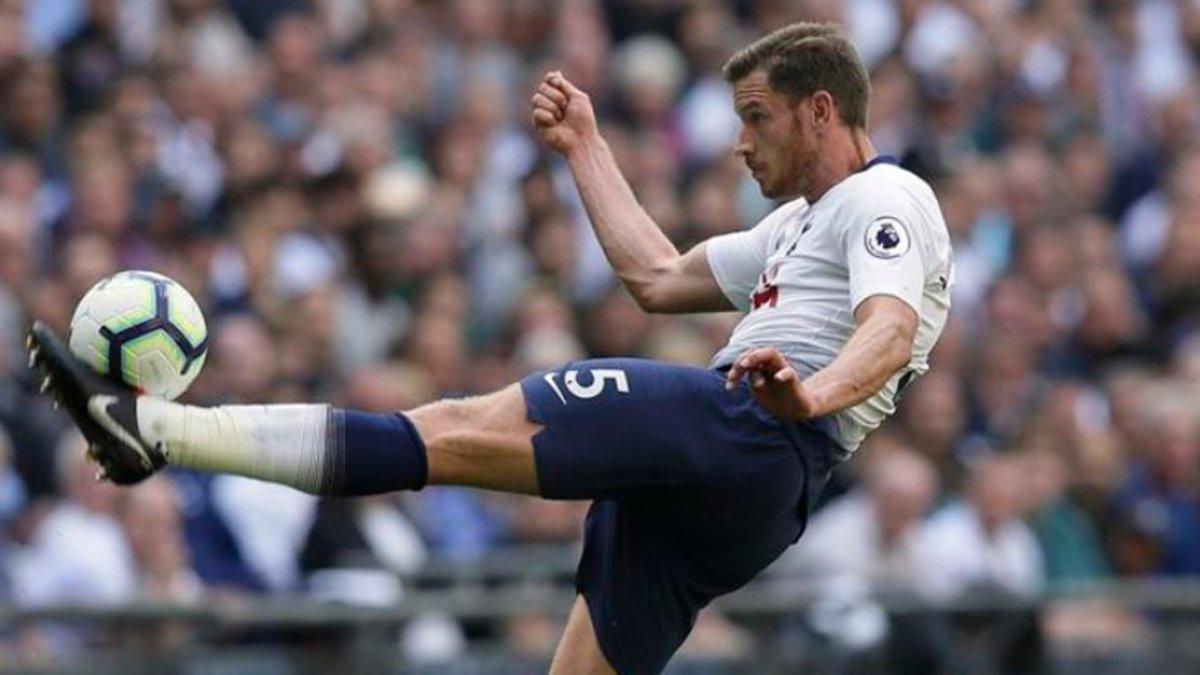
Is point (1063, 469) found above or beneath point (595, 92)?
beneath

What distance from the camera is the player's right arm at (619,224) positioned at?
9.41m

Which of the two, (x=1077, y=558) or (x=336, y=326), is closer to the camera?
(x=336, y=326)

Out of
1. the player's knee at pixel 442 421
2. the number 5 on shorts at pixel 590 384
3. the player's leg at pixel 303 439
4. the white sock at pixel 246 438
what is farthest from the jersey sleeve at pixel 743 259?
the white sock at pixel 246 438

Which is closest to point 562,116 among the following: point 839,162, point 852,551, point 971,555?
point 839,162

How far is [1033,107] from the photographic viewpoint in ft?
58.5

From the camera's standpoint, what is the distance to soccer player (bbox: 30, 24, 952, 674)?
7969 millimetres

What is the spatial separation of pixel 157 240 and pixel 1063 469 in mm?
4818

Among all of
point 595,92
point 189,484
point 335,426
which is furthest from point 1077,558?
point 335,426

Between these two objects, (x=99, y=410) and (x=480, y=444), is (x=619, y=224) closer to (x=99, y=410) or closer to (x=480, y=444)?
(x=480, y=444)

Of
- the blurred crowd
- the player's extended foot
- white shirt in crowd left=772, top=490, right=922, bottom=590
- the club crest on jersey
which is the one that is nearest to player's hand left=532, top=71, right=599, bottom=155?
the club crest on jersey

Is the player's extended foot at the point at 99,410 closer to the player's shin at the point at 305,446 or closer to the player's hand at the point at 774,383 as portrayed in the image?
the player's shin at the point at 305,446

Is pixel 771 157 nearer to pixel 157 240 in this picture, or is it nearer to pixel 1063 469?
pixel 157 240

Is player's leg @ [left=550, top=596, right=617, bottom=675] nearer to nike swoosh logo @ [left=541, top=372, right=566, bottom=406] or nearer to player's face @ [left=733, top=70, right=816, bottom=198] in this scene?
nike swoosh logo @ [left=541, top=372, right=566, bottom=406]

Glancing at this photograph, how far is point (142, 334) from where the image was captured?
814cm
